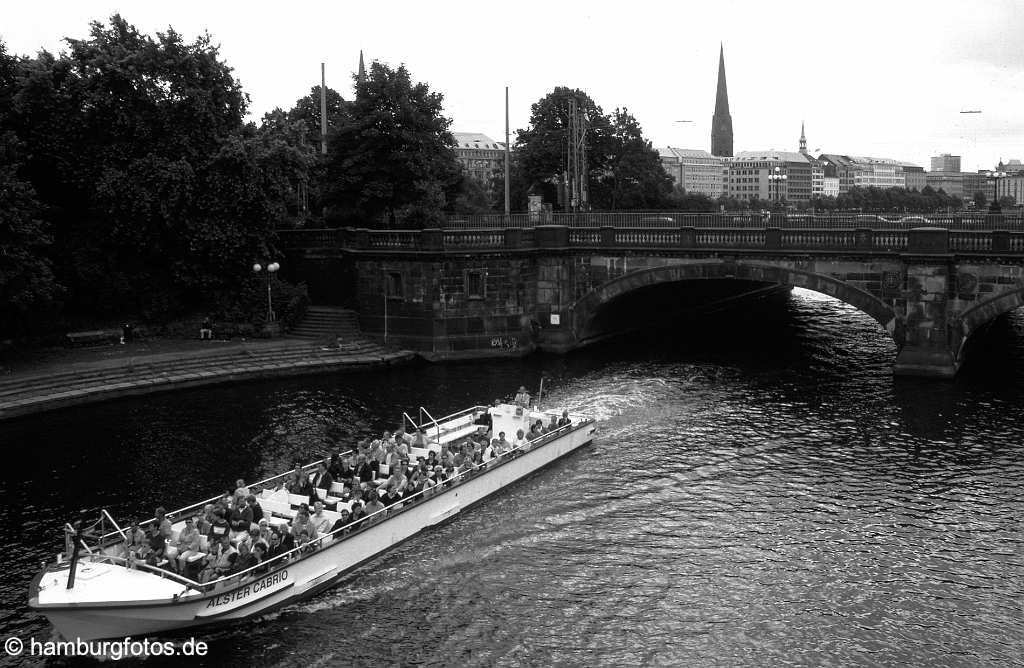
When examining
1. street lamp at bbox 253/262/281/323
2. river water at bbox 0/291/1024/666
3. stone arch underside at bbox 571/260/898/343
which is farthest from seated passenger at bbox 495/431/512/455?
street lamp at bbox 253/262/281/323

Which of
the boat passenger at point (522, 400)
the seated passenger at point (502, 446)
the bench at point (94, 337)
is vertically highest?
the bench at point (94, 337)

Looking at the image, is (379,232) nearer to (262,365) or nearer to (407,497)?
(262,365)

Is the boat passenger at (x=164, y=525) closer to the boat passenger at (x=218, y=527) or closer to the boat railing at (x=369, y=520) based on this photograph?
the boat passenger at (x=218, y=527)

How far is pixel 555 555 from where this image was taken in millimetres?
25656

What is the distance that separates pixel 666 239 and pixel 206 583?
34.1 metres

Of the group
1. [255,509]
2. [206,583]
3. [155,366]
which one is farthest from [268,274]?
[206,583]

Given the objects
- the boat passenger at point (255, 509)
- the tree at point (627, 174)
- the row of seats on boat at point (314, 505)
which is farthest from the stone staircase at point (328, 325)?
the tree at point (627, 174)

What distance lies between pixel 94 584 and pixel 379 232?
3393 cm

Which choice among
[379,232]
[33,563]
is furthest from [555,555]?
[379,232]

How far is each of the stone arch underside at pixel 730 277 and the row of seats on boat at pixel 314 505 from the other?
18.2 metres

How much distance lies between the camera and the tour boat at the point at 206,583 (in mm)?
20734

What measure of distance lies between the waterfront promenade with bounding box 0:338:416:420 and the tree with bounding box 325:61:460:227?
41.3 feet

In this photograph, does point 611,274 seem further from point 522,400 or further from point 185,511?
point 185,511

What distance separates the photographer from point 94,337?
49094mm
